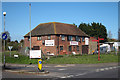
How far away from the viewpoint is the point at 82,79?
427 inches

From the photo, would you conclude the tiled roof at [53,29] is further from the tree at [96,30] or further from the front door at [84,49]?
the tree at [96,30]

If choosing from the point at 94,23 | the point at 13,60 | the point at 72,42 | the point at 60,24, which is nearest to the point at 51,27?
the point at 60,24

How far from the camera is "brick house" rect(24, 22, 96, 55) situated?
40.5m

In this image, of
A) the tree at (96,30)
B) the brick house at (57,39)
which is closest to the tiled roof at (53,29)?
the brick house at (57,39)

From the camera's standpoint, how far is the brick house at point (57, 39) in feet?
133

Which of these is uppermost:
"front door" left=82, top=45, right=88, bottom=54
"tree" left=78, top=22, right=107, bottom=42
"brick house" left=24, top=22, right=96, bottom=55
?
"tree" left=78, top=22, right=107, bottom=42

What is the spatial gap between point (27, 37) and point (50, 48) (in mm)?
8585

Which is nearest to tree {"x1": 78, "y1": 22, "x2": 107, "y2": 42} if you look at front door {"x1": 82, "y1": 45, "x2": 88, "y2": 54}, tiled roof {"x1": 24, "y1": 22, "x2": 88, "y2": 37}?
front door {"x1": 82, "y1": 45, "x2": 88, "y2": 54}

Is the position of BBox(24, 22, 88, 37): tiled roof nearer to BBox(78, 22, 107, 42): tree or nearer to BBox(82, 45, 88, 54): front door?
BBox(82, 45, 88, 54): front door

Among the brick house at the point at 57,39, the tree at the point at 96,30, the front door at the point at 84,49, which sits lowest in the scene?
the front door at the point at 84,49

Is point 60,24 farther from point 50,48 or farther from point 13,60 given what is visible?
point 13,60

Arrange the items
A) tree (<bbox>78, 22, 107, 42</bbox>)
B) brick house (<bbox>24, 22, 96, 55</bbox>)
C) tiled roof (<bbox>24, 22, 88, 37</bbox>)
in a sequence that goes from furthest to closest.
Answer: tree (<bbox>78, 22, 107, 42</bbox>) < tiled roof (<bbox>24, 22, 88, 37</bbox>) < brick house (<bbox>24, 22, 96, 55</bbox>)

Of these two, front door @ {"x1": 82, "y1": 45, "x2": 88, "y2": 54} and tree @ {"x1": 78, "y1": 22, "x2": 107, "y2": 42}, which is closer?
front door @ {"x1": 82, "y1": 45, "x2": 88, "y2": 54}

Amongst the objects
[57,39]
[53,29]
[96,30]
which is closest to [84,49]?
[57,39]
